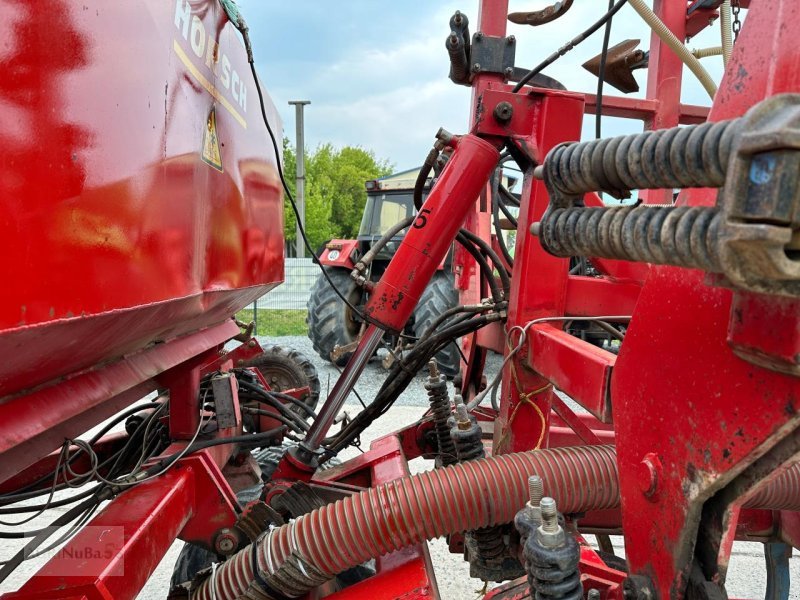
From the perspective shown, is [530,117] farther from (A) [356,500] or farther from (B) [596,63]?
(B) [596,63]

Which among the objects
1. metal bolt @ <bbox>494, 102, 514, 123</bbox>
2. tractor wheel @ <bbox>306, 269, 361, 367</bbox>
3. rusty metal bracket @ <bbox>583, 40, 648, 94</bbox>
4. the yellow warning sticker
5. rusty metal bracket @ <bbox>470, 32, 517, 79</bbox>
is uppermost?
rusty metal bracket @ <bbox>583, 40, 648, 94</bbox>

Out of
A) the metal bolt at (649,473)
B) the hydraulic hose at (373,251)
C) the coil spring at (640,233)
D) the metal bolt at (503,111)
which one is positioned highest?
the metal bolt at (503,111)

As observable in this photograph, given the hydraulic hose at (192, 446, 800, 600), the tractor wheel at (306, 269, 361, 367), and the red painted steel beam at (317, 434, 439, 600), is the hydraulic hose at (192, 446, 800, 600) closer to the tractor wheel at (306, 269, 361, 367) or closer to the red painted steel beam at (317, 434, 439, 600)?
the red painted steel beam at (317, 434, 439, 600)

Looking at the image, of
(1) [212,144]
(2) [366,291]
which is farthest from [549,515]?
(2) [366,291]

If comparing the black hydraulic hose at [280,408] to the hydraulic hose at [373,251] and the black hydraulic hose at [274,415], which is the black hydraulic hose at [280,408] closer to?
the black hydraulic hose at [274,415]

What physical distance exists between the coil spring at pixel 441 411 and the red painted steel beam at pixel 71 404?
0.86 metres

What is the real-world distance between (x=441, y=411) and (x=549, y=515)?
1023 millimetres

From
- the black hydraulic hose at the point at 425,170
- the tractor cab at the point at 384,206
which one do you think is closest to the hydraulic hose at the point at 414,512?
the black hydraulic hose at the point at 425,170

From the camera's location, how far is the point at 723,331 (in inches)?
31.0

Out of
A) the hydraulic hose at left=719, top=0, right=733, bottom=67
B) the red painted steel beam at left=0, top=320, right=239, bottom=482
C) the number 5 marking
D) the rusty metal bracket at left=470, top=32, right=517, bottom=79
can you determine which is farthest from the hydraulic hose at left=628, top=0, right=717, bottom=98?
the red painted steel beam at left=0, top=320, right=239, bottom=482

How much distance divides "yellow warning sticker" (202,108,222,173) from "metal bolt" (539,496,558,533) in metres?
1.27

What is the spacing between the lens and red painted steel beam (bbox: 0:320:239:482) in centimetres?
104

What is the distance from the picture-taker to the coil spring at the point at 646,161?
59 centimetres

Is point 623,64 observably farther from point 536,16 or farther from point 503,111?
point 503,111
